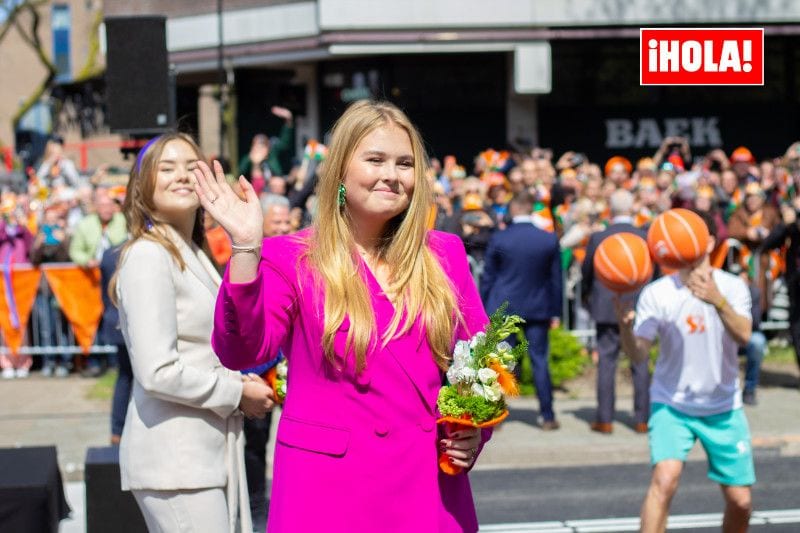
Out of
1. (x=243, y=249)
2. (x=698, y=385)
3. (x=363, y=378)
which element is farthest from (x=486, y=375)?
(x=698, y=385)

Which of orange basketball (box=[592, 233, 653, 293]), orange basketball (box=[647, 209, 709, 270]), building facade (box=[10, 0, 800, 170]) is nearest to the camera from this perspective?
orange basketball (box=[647, 209, 709, 270])

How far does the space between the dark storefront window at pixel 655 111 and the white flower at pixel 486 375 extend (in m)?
20.8

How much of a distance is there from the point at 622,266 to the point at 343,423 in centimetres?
360

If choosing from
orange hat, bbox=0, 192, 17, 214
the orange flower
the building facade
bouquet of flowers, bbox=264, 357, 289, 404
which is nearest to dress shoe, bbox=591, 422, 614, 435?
bouquet of flowers, bbox=264, 357, 289, 404

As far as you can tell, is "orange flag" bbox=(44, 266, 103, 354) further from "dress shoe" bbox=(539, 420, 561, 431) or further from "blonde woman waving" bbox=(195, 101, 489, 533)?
"blonde woman waving" bbox=(195, 101, 489, 533)

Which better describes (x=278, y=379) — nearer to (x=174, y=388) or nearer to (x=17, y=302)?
(x=174, y=388)

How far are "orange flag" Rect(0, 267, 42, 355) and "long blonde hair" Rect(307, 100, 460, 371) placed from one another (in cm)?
1125

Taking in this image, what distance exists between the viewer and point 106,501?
19.6 feet

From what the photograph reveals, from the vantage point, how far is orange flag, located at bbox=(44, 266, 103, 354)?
1412cm

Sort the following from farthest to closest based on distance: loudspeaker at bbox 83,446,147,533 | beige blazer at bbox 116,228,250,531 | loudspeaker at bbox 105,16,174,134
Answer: loudspeaker at bbox 105,16,174,134
loudspeaker at bbox 83,446,147,533
beige blazer at bbox 116,228,250,531

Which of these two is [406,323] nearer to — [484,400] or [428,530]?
[484,400]

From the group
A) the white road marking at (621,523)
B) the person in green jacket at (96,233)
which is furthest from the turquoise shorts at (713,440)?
the person in green jacket at (96,233)

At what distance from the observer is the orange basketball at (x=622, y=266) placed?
22.6ft

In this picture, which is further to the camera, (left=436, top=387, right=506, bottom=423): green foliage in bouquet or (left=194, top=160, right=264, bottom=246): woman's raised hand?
(left=436, top=387, right=506, bottom=423): green foliage in bouquet
